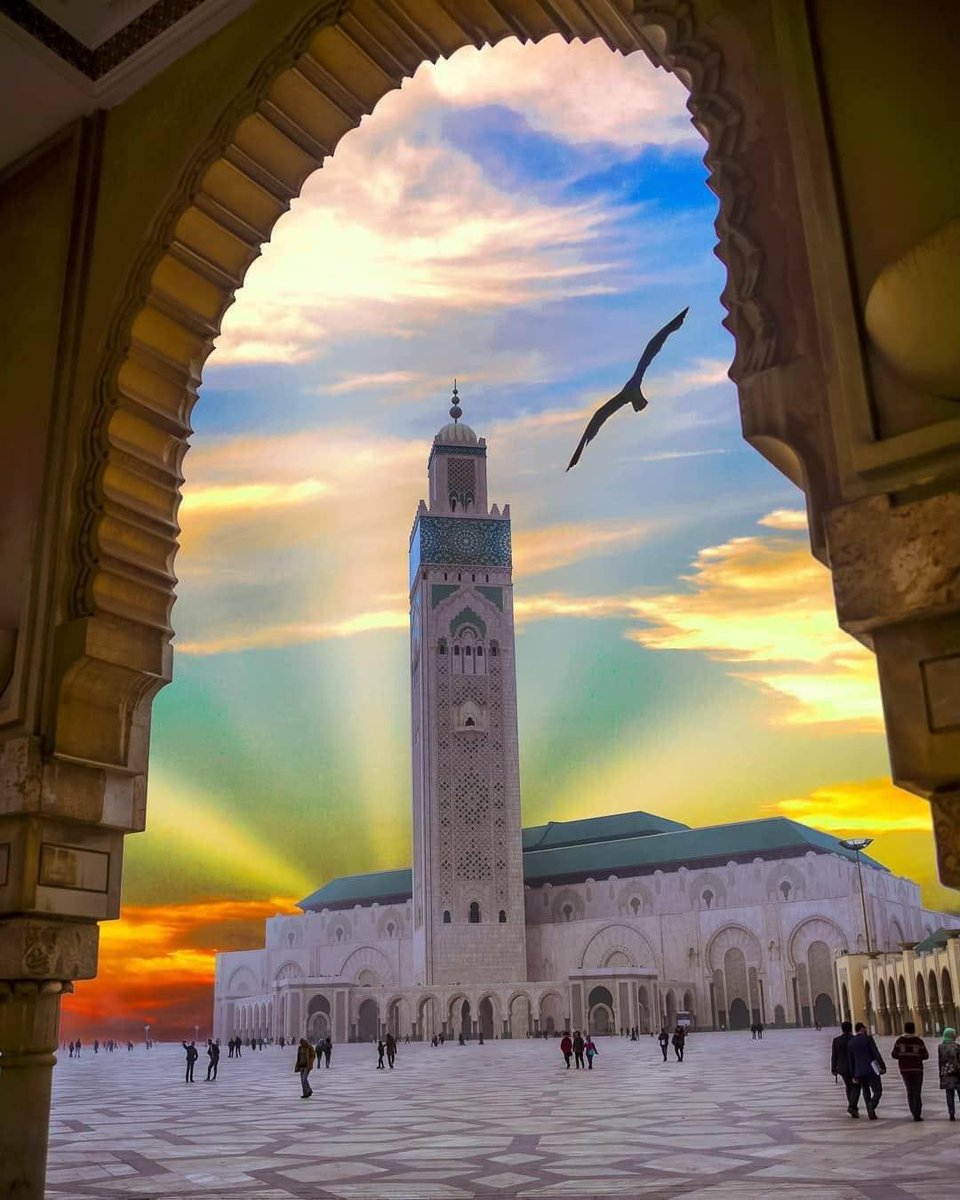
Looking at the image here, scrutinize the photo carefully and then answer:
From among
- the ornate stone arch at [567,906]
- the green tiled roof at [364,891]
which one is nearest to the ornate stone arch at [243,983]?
the green tiled roof at [364,891]

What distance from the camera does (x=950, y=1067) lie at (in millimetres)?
5613

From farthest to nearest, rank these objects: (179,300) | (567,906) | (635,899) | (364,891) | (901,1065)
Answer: (364,891)
(567,906)
(635,899)
(901,1065)
(179,300)

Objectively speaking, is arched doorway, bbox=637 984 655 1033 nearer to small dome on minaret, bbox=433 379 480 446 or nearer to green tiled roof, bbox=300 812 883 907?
green tiled roof, bbox=300 812 883 907

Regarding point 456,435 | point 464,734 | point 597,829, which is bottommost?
point 597,829

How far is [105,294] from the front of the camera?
2.81 m

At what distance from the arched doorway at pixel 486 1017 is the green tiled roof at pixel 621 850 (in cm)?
581

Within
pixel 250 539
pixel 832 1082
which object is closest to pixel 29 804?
pixel 832 1082

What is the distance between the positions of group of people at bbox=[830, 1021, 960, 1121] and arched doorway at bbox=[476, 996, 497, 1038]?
24530 millimetres

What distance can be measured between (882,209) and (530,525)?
113 feet

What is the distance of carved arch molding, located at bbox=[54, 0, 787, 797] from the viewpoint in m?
2.57

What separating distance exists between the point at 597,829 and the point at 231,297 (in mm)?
36770

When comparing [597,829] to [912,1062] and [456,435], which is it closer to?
[456,435]

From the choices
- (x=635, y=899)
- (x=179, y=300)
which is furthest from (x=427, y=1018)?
(x=179, y=300)

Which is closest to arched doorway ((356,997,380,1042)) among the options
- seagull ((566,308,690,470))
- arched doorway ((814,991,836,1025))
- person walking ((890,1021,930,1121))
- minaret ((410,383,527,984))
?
minaret ((410,383,527,984))
